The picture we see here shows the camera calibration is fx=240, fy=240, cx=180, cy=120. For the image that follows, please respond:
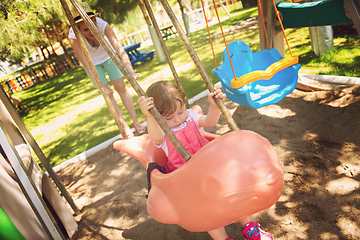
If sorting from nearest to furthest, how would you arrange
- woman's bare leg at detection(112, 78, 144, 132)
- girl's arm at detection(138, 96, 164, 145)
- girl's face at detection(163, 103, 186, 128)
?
girl's arm at detection(138, 96, 164, 145), girl's face at detection(163, 103, 186, 128), woman's bare leg at detection(112, 78, 144, 132)

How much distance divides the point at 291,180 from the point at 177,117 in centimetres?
113

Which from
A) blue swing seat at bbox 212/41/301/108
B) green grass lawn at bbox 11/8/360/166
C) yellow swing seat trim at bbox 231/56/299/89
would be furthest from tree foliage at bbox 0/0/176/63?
yellow swing seat trim at bbox 231/56/299/89

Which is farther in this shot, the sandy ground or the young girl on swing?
the sandy ground

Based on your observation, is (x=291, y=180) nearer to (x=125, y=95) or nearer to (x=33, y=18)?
(x=125, y=95)

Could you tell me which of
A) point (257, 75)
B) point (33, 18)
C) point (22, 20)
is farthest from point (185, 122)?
point (33, 18)

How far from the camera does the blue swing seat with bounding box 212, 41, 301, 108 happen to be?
7.68 ft

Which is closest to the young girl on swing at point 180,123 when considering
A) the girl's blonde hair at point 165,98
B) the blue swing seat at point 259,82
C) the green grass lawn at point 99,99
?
the girl's blonde hair at point 165,98

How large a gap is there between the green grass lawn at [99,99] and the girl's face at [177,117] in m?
2.20

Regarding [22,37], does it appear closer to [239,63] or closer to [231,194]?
[239,63]

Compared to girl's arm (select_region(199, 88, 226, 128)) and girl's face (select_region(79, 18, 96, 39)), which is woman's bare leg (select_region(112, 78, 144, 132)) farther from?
girl's arm (select_region(199, 88, 226, 128))

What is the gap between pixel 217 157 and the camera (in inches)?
39.2

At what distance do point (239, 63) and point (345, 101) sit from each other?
49.1 inches

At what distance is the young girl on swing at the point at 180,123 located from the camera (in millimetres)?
1497

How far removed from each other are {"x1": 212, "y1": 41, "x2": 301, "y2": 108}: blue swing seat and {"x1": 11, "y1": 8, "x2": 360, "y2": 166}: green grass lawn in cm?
106
